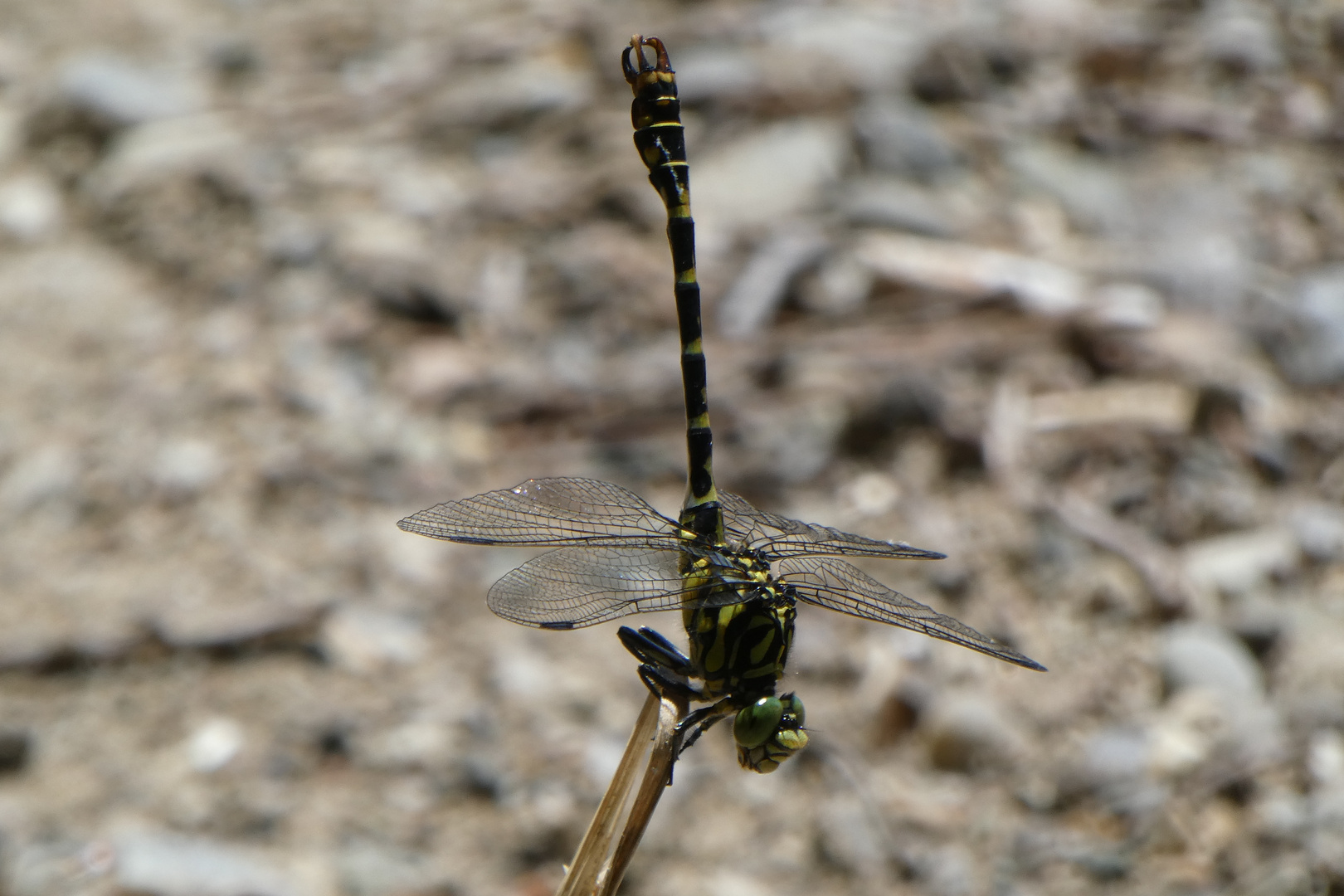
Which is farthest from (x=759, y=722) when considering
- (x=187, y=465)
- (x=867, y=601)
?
(x=187, y=465)

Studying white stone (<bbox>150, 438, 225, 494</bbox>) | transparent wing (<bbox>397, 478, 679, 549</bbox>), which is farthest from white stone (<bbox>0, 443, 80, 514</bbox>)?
transparent wing (<bbox>397, 478, 679, 549</bbox>)

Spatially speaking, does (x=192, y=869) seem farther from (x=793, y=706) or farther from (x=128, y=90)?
(x=128, y=90)

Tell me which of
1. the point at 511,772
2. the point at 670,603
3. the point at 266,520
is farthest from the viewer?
the point at 266,520

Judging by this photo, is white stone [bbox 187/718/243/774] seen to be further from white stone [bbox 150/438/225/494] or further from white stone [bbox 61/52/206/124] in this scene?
white stone [bbox 61/52/206/124]

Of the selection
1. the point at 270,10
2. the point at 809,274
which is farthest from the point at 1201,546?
the point at 270,10

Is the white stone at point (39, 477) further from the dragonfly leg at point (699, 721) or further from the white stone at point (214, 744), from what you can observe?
the dragonfly leg at point (699, 721)

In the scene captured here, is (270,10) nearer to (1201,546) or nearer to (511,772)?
(511,772)

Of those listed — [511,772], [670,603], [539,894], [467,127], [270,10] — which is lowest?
[539,894]

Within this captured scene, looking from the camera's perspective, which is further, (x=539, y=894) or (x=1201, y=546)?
(x=1201, y=546)
